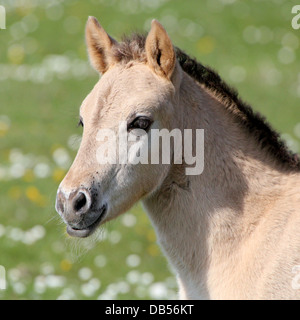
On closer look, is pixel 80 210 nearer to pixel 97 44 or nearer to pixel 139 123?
pixel 139 123

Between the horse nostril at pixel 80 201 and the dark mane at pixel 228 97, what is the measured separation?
47.4 inches

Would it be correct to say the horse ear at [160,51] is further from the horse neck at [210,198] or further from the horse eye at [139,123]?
the horse eye at [139,123]

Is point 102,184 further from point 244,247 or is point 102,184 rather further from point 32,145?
point 32,145

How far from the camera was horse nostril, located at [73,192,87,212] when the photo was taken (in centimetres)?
445

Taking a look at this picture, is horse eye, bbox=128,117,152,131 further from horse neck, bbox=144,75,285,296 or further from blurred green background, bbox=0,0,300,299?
blurred green background, bbox=0,0,300,299

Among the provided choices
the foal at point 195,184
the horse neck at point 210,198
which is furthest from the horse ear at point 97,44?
the horse neck at point 210,198

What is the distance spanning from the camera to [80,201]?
4461mm

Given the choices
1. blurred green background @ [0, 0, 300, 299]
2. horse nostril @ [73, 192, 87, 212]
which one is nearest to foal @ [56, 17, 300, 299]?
horse nostril @ [73, 192, 87, 212]

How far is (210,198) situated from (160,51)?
1148mm

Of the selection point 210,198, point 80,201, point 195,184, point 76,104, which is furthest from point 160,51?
point 76,104

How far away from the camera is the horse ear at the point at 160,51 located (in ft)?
15.9

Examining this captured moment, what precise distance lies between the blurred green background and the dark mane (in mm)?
481
